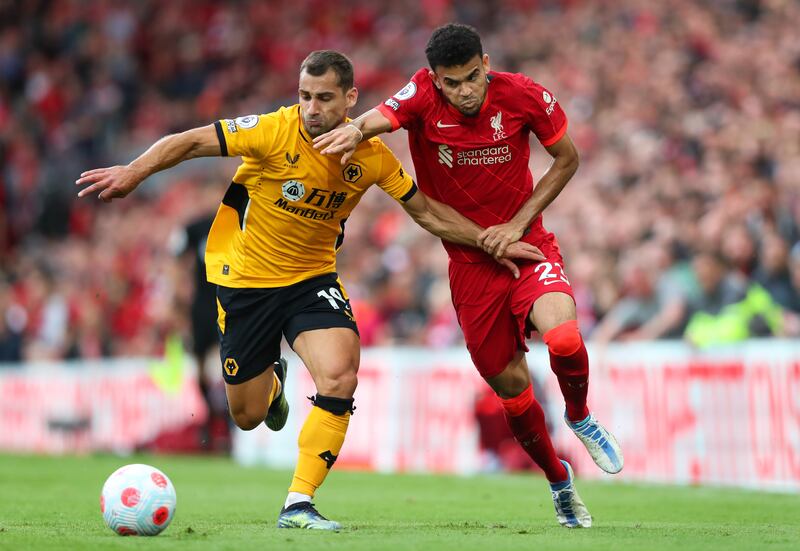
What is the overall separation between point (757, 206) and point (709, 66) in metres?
3.25

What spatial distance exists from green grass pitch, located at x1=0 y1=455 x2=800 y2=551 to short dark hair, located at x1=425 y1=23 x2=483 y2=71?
267 cm

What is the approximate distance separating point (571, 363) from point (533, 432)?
2.39 feet

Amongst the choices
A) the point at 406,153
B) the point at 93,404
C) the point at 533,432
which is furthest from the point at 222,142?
the point at 93,404

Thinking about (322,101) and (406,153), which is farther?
(406,153)

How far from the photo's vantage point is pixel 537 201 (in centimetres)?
819

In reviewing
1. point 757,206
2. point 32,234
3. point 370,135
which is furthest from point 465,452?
point 32,234

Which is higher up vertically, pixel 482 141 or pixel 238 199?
pixel 482 141

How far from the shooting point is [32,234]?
26016 millimetres

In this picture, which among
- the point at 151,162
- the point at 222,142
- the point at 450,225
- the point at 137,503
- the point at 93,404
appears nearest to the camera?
the point at 137,503

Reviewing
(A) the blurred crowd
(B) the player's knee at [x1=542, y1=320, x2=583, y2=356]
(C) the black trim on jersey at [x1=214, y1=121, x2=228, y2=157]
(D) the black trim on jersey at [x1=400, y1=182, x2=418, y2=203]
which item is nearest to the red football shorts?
(B) the player's knee at [x1=542, y1=320, x2=583, y2=356]

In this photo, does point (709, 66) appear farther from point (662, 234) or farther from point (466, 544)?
point (466, 544)

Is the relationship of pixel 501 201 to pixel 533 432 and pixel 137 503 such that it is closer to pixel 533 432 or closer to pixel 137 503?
pixel 533 432

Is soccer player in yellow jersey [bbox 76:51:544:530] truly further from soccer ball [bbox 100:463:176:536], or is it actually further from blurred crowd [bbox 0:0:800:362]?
blurred crowd [bbox 0:0:800:362]

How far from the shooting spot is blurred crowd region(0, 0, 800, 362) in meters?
13.6
